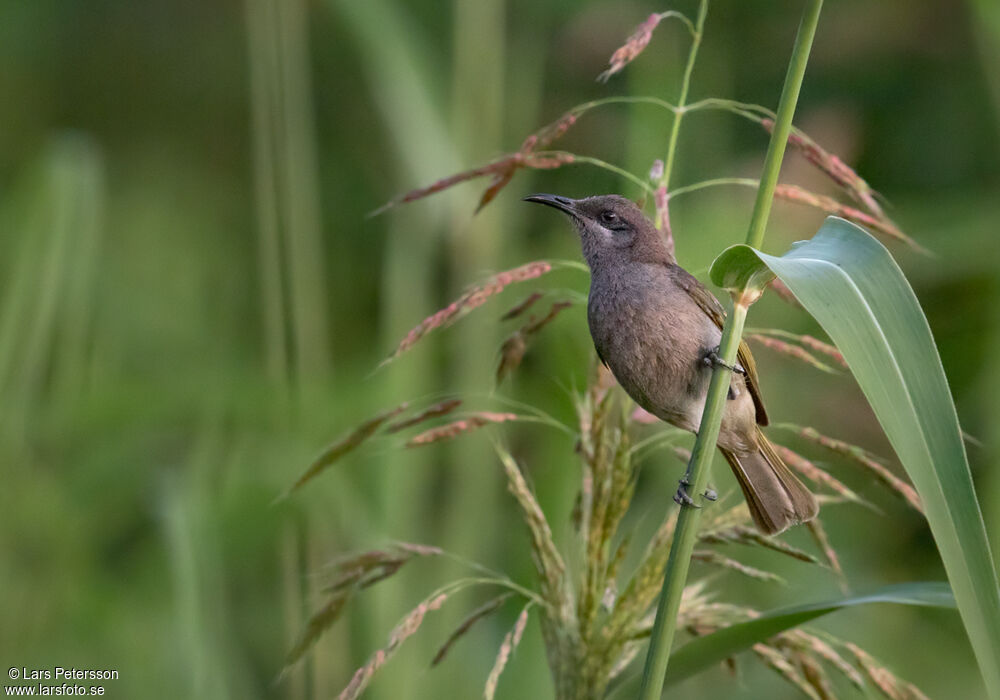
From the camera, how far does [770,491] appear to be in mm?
2396

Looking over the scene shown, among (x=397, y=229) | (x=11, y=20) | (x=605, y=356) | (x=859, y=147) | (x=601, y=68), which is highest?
(x=11, y=20)

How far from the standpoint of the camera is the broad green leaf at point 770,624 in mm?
1780

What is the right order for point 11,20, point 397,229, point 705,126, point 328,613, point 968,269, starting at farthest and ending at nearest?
point 11,20, point 705,126, point 968,269, point 397,229, point 328,613

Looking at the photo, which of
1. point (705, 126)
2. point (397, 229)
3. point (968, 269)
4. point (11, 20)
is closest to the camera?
point (397, 229)

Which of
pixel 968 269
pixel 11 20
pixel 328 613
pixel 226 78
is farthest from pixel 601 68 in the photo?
pixel 11 20

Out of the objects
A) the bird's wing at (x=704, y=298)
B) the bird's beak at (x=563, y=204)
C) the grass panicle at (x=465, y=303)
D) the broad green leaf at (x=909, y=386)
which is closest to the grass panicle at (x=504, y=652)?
the grass panicle at (x=465, y=303)

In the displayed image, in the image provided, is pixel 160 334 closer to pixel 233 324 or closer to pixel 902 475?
pixel 233 324

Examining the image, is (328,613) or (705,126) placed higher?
(705,126)

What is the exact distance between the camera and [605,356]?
2615 millimetres

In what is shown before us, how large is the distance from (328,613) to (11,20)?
4308mm

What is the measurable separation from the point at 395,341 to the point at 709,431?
5.80 ft

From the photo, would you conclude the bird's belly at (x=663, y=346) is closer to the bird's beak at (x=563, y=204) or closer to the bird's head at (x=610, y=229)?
the bird's head at (x=610, y=229)

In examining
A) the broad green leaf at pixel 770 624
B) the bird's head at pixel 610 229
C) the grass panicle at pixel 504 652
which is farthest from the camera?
the bird's head at pixel 610 229

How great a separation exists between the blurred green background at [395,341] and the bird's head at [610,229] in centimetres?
38
